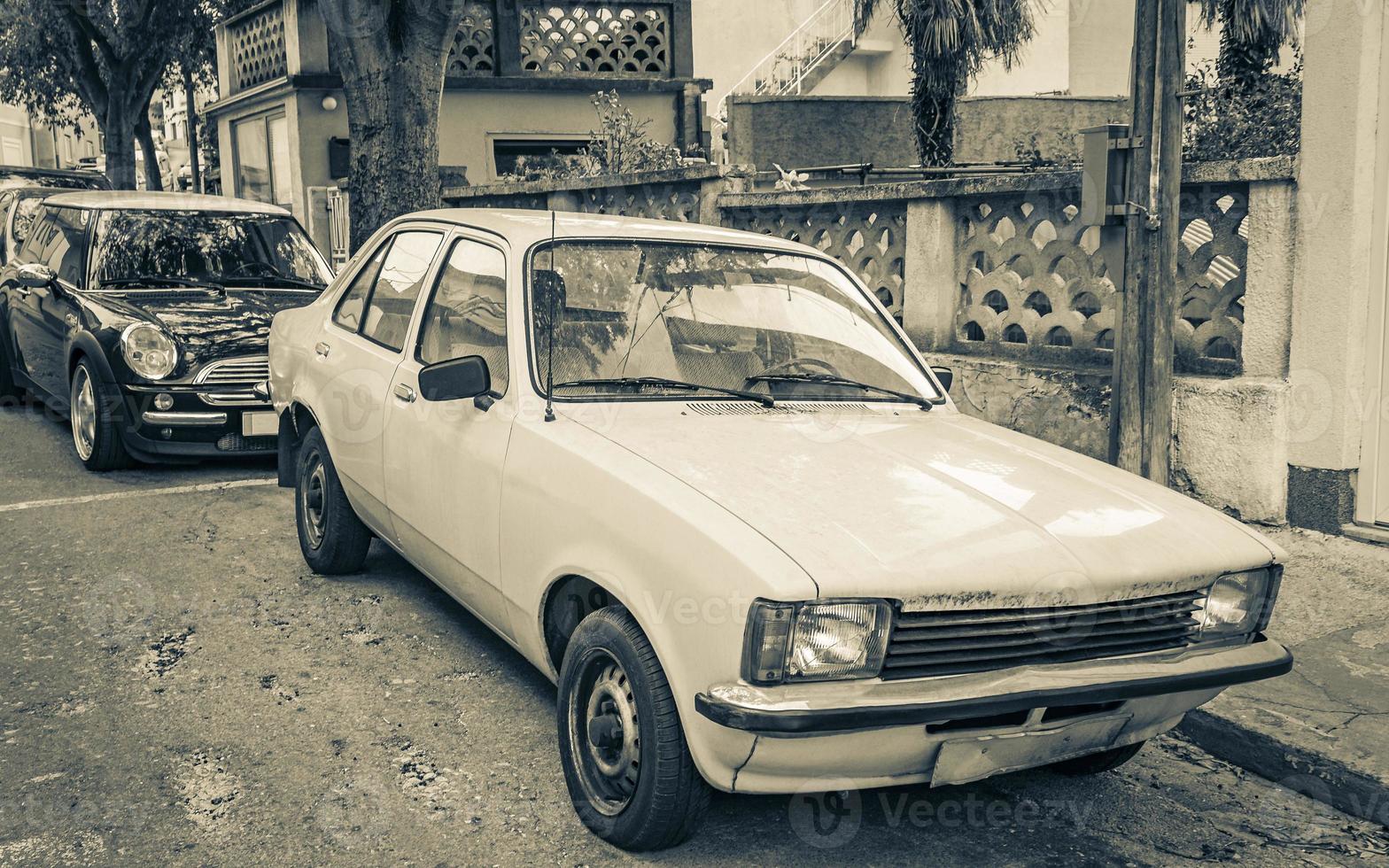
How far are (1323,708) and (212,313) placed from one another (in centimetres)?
651

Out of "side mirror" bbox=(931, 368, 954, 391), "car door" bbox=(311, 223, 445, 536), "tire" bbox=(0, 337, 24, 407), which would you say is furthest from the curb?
"tire" bbox=(0, 337, 24, 407)

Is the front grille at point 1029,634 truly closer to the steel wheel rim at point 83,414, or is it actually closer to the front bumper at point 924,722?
the front bumper at point 924,722

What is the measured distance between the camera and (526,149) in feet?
58.5

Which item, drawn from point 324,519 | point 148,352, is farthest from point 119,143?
point 324,519

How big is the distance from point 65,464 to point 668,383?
569 centimetres

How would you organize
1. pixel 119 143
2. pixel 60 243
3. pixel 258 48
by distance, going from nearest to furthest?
pixel 60 243
pixel 258 48
pixel 119 143

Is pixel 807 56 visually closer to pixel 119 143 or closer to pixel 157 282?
pixel 119 143

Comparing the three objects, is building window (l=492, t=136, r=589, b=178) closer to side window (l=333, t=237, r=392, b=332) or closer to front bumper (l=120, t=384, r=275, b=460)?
front bumper (l=120, t=384, r=275, b=460)

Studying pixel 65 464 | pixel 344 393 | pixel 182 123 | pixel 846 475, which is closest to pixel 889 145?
pixel 65 464

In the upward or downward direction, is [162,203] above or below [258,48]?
below

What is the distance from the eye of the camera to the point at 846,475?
3631 mm

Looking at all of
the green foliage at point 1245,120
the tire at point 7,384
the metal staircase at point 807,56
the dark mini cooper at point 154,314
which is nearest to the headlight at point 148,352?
the dark mini cooper at point 154,314

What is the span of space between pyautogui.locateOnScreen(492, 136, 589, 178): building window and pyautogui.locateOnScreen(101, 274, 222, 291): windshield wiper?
30.1 ft

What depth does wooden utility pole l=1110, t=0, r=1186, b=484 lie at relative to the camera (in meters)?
5.96
